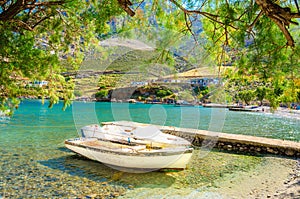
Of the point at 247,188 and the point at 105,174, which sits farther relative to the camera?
the point at 105,174

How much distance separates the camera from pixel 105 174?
10562 millimetres

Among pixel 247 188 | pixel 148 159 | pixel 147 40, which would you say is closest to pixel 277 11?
pixel 147 40

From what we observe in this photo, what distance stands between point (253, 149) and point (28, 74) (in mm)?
13693

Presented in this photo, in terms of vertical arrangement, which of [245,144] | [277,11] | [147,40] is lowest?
[245,144]

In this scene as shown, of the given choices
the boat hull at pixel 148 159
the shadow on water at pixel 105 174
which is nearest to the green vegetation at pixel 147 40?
the shadow on water at pixel 105 174

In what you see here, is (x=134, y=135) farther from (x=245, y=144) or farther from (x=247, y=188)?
(x=247, y=188)

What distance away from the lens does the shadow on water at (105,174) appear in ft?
32.0

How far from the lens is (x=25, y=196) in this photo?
27.3 ft

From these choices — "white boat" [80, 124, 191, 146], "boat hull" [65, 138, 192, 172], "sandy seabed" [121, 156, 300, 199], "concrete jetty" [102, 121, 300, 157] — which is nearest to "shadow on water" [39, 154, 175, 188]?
"boat hull" [65, 138, 192, 172]

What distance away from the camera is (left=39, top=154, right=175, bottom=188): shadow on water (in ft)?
32.0

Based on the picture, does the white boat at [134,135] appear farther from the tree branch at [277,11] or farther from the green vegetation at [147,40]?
the tree branch at [277,11]

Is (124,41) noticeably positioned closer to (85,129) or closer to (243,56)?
(243,56)

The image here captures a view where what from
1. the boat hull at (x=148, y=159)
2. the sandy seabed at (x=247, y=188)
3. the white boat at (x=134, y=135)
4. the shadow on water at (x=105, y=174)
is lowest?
the shadow on water at (x=105, y=174)

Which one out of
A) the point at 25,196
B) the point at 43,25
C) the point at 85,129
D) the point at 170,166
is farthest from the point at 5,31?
the point at 85,129
